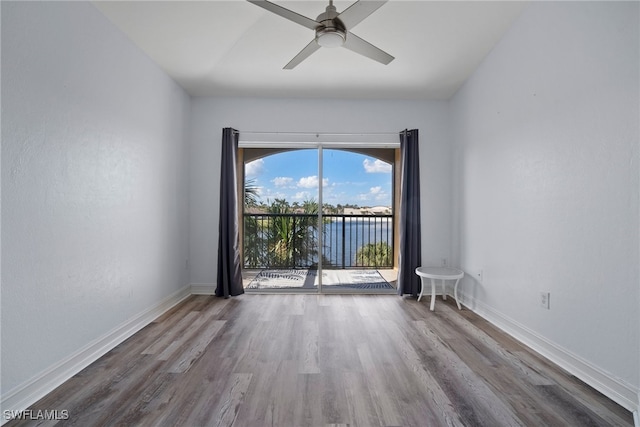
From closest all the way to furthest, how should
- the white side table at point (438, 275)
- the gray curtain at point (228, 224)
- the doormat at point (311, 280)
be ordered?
the white side table at point (438, 275)
the gray curtain at point (228, 224)
the doormat at point (311, 280)

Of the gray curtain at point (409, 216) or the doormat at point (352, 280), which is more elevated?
the gray curtain at point (409, 216)

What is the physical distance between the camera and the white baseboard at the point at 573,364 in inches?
67.4

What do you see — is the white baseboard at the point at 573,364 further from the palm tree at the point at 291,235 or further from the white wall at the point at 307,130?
the palm tree at the point at 291,235

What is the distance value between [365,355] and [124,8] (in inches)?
122

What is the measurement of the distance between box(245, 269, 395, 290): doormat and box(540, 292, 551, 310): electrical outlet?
207 cm

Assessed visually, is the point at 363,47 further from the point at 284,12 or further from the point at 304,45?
the point at 304,45

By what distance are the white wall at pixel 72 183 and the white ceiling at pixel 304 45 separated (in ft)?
1.17

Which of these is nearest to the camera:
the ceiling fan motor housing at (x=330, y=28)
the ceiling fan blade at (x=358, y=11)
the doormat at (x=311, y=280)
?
the ceiling fan blade at (x=358, y=11)

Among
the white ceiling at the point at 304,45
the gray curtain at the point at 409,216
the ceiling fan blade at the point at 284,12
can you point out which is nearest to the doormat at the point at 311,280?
the gray curtain at the point at 409,216

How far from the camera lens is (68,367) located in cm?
204

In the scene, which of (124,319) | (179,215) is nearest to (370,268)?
(179,215)

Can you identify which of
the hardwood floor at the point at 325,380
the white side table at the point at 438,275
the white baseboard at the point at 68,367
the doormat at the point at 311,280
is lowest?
the hardwood floor at the point at 325,380

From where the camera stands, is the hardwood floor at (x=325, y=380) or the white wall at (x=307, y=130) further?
the white wall at (x=307, y=130)

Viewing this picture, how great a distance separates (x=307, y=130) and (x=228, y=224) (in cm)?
156
